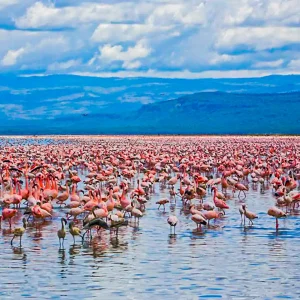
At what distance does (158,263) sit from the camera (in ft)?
43.7

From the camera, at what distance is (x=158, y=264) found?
521 inches

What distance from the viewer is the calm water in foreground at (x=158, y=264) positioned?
37.6 feet

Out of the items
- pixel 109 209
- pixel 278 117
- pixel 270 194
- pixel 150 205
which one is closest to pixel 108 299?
pixel 109 209

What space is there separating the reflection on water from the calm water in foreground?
0.01 m

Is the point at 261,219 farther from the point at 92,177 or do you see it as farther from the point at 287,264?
the point at 92,177

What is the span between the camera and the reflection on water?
11477 mm

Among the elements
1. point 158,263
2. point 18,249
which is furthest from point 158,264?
point 18,249

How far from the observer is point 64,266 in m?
13.0

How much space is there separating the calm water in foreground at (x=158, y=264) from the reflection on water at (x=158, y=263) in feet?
0.04

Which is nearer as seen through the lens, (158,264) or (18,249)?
(158,264)

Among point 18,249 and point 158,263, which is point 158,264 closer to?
point 158,263

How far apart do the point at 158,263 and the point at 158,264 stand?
3.1 inches

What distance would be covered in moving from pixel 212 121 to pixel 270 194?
520 feet

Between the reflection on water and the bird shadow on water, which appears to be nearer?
the reflection on water
